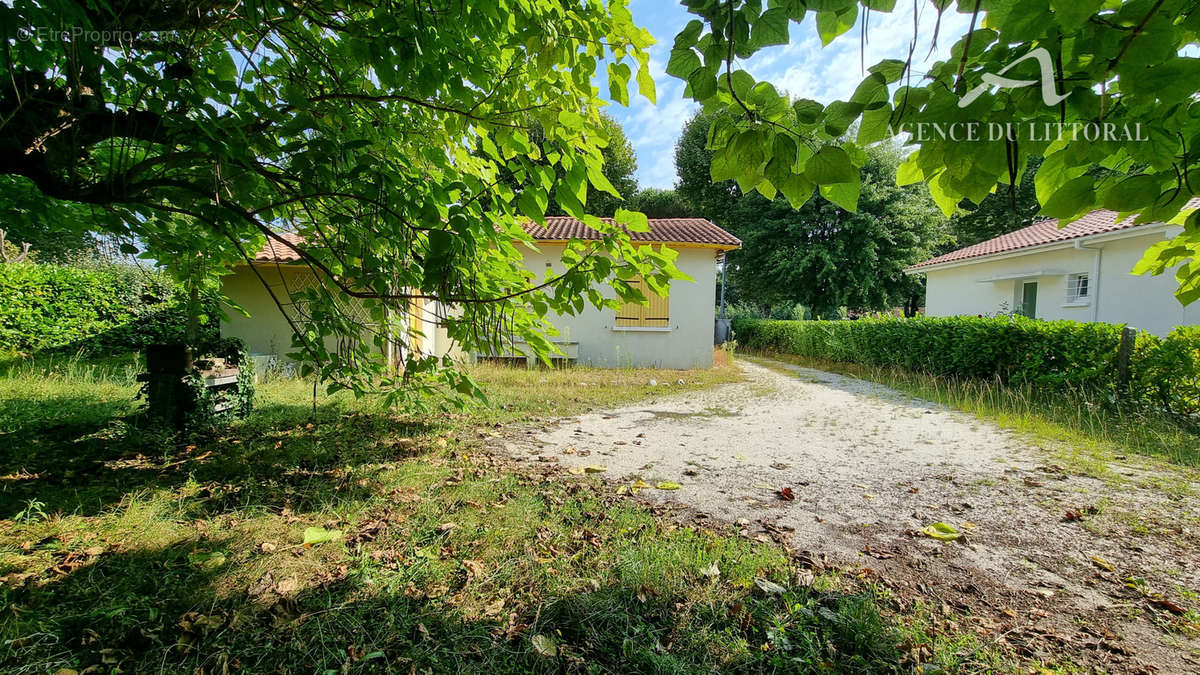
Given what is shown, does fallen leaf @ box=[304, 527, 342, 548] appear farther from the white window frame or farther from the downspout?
the white window frame

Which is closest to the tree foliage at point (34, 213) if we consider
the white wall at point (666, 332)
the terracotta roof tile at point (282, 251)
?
the terracotta roof tile at point (282, 251)

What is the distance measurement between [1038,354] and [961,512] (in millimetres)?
5171

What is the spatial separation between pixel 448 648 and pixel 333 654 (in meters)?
0.36

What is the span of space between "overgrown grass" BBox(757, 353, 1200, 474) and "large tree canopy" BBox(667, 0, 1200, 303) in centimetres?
421

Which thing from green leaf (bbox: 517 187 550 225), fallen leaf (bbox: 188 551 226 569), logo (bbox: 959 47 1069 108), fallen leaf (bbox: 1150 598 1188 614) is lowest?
fallen leaf (bbox: 1150 598 1188 614)

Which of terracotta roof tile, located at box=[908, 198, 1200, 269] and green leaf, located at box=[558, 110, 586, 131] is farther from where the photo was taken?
terracotta roof tile, located at box=[908, 198, 1200, 269]

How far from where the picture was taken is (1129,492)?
3131 millimetres

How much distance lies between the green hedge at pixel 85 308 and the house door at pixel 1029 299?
63.0 feet

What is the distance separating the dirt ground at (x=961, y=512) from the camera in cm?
179

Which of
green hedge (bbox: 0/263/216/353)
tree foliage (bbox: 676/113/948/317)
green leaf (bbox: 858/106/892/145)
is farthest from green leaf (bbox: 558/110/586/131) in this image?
tree foliage (bbox: 676/113/948/317)

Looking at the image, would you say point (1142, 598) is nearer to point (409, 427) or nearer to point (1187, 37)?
point (1187, 37)

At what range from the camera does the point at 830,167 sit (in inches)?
36.2

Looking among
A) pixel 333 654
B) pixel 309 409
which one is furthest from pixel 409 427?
pixel 333 654

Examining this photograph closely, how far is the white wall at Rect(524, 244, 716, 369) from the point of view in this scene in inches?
426
